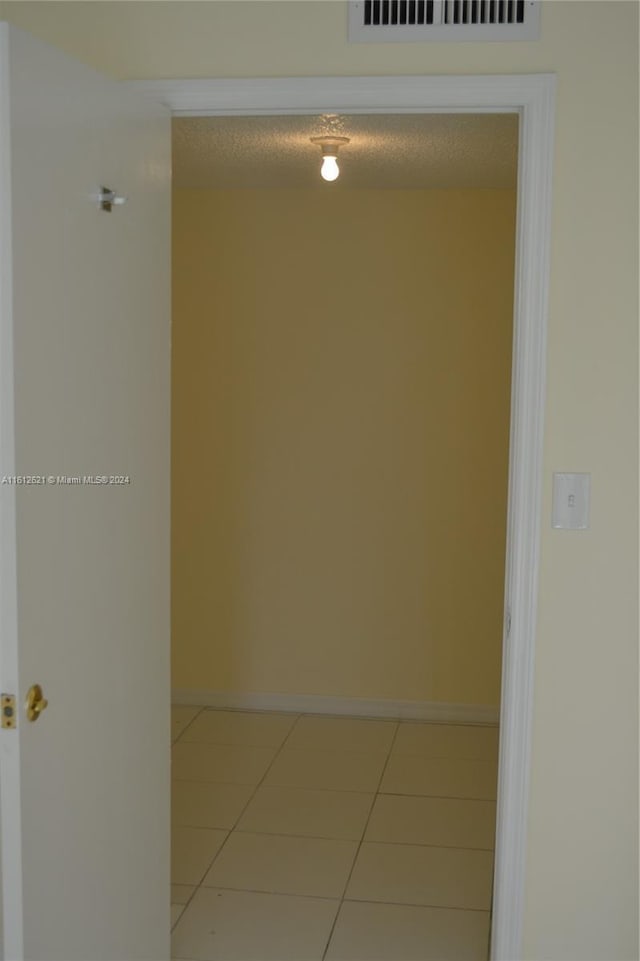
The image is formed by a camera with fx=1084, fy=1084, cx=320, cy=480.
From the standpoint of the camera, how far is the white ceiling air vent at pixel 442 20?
7.13 ft

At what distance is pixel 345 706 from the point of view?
15.1 ft

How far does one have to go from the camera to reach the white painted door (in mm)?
1753

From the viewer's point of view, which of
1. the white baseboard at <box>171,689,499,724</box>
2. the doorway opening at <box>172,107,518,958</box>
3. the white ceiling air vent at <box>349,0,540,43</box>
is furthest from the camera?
the white baseboard at <box>171,689,499,724</box>

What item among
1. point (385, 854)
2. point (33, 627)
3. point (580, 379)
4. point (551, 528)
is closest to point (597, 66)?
point (580, 379)

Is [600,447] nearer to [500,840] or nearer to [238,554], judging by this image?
[500,840]

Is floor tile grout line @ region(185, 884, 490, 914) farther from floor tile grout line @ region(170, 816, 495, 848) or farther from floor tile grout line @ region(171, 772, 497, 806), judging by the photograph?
floor tile grout line @ region(171, 772, 497, 806)

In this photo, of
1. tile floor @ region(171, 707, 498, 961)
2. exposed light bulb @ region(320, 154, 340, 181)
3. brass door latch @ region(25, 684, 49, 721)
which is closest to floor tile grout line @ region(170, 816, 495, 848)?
tile floor @ region(171, 707, 498, 961)

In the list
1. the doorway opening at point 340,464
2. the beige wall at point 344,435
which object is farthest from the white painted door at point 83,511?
the beige wall at point 344,435

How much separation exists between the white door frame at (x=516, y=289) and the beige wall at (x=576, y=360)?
0.09 ft

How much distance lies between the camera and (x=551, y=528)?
225 cm

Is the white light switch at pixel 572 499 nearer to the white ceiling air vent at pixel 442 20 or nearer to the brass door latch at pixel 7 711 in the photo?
the white ceiling air vent at pixel 442 20

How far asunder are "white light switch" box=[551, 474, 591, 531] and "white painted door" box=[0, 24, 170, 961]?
2.81 feet

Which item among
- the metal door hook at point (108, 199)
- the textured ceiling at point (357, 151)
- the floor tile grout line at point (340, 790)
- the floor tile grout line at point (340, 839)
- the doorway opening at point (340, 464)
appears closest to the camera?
the metal door hook at point (108, 199)

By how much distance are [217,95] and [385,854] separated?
222 centimetres
